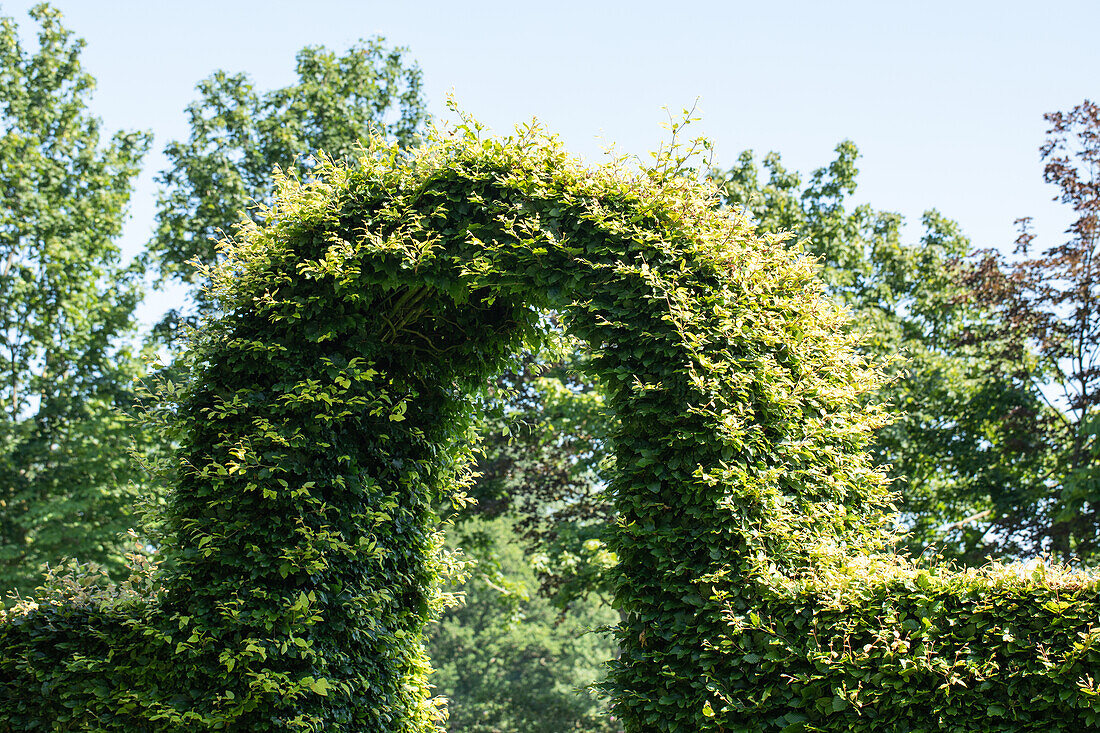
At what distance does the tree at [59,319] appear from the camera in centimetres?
1627

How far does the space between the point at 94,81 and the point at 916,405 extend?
19719 millimetres

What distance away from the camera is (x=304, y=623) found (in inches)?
181

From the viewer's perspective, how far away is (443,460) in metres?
6.00

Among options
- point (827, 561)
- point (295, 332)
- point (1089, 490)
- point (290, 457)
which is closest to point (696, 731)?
point (827, 561)

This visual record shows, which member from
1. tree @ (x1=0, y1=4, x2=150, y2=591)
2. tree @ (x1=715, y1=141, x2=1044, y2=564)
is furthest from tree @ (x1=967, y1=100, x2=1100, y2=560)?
tree @ (x1=0, y1=4, x2=150, y2=591)

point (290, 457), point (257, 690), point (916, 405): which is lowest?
point (257, 690)

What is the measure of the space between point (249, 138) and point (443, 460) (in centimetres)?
1218

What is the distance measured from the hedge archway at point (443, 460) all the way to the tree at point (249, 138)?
9.78 m

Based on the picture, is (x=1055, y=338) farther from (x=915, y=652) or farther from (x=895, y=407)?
(x=915, y=652)

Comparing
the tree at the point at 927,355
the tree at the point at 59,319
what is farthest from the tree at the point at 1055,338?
the tree at the point at 59,319

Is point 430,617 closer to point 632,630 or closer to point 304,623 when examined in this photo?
point 304,623

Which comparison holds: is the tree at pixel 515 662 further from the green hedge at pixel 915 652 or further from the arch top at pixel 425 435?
the green hedge at pixel 915 652

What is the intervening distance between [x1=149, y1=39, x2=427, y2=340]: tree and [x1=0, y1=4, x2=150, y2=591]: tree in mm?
3200

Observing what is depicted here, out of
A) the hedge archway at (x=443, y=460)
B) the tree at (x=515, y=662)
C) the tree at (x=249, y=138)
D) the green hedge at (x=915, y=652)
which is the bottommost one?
the green hedge at (x=915, y=652)
